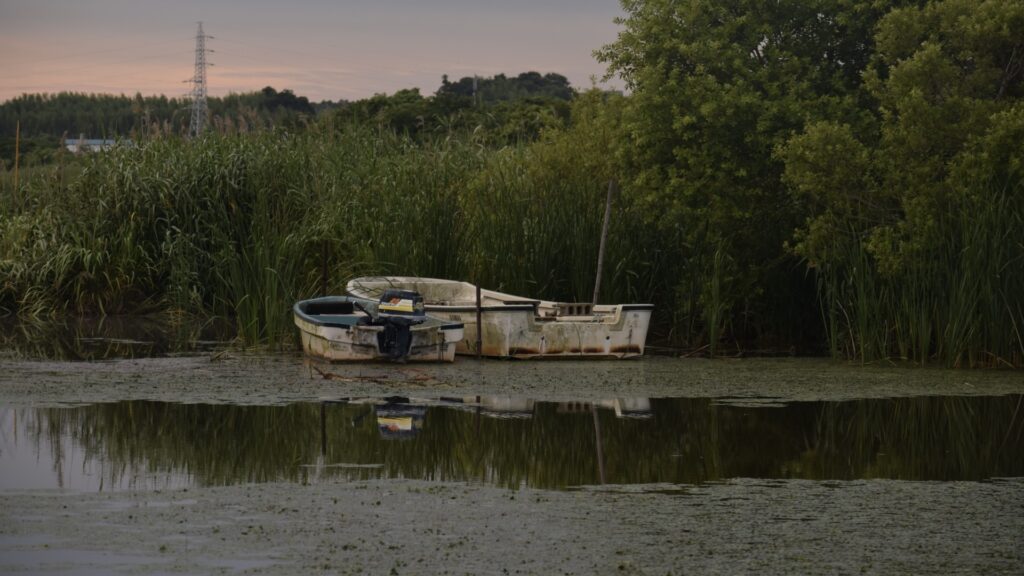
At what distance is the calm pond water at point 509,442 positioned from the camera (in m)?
8.73

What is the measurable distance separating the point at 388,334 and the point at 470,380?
1379mm

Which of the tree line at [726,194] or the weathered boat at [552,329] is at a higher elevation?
the tree line at [726,194]

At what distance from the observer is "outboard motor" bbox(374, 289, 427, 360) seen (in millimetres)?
14391

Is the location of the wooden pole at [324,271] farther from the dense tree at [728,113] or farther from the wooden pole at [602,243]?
the dense tree at [728,113]

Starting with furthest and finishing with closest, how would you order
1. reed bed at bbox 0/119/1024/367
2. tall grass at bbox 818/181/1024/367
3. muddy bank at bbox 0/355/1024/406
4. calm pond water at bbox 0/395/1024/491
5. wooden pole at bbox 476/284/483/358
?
wooden pole at bbox 476/284/483/358 < reed bed at bbox 0/119/1024/367 < tall grass at bbox 818/181/1024/367 < muddy bank at bbox 0/355/1024/406 < calm pond water at bbox 0/395/1024/491

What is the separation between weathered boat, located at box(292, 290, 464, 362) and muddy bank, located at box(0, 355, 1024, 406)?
186 millimetres

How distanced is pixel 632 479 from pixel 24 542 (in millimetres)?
3680

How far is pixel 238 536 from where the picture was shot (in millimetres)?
6758

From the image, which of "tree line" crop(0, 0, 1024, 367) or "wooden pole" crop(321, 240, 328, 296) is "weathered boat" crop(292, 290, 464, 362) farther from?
"wooden pole" crop(321, 240, 328, 296)

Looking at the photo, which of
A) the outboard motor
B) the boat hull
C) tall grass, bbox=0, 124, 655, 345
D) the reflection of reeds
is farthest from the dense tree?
the reflection of reeds

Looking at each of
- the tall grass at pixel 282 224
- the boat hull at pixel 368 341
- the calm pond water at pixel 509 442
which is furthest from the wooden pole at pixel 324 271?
the calm pond water at pixel 509 442

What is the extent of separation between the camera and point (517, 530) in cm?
705

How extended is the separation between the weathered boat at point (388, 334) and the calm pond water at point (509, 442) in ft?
7.91

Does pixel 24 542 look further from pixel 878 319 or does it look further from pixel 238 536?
pixel 878 319
